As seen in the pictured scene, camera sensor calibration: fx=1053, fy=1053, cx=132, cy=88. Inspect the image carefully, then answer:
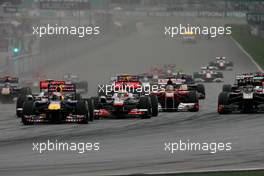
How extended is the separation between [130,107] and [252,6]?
111881 mm

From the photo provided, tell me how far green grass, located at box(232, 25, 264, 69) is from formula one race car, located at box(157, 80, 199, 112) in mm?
48974

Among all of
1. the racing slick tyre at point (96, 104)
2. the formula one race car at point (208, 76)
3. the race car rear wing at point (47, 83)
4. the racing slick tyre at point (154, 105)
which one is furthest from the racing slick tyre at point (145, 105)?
the formula one race car at point (208, 76)

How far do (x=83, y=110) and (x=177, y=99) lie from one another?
651cm

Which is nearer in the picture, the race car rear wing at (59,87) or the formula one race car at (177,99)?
the race car rear wing at (59,87)

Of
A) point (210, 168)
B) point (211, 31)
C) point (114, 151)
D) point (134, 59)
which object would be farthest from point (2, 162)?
point (211, 31)

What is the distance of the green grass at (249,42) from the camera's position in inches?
3927

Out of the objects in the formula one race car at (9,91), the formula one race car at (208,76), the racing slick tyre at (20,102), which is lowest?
the formula one race car at (208,76)

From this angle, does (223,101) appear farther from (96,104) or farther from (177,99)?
(96,104)

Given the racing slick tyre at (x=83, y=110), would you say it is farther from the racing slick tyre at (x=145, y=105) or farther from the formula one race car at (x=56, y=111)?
the racing slick tyre at (x=145, y=105)

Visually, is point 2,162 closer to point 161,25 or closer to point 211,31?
point 211,31

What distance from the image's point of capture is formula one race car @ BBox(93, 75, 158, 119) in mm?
35906

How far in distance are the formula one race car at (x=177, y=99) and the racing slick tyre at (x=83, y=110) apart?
6.05 m

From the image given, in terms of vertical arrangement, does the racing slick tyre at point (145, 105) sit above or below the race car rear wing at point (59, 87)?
below

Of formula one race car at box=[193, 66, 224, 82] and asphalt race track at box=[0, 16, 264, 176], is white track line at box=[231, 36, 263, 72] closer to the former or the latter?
formula one race car at box=[193, 66, 224, 82]
